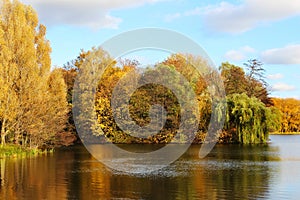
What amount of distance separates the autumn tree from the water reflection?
7079 mm

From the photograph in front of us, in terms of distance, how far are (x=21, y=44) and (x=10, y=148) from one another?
7176mm

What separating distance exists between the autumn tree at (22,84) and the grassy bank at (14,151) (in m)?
0.91

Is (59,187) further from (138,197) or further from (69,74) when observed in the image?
(69,74)

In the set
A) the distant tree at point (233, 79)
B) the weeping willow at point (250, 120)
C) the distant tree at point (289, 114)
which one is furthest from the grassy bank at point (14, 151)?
the distant tree at point (289, 114)

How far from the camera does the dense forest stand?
31328 mm

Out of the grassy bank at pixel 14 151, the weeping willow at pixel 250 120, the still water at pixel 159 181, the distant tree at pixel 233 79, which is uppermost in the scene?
the distant tree at pixel 233 79

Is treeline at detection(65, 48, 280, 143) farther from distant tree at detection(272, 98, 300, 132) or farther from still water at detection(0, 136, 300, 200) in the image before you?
distant tree at detection(272, 98, 300, 132)

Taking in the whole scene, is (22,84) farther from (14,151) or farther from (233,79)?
(233,79)

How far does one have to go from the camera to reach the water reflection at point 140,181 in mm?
14602

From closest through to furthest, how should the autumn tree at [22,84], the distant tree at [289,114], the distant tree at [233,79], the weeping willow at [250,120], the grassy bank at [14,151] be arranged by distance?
1. the grassy bank at [14,151]
2. the autumn tree at [22,84]
3. the weeping willow at [250,120]
4. the distant tree at [233,79]
5. the distant tree at [289,114]

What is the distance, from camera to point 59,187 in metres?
16.2

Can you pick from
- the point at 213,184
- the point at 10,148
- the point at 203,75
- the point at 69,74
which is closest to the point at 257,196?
the point at 213,184

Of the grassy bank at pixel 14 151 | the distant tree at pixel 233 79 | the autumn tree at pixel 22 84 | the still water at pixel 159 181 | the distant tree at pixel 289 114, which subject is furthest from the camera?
the distant tree at pixel 289 114

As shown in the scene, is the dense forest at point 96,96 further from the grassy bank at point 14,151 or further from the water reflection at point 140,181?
the water reflection at point 140,181
